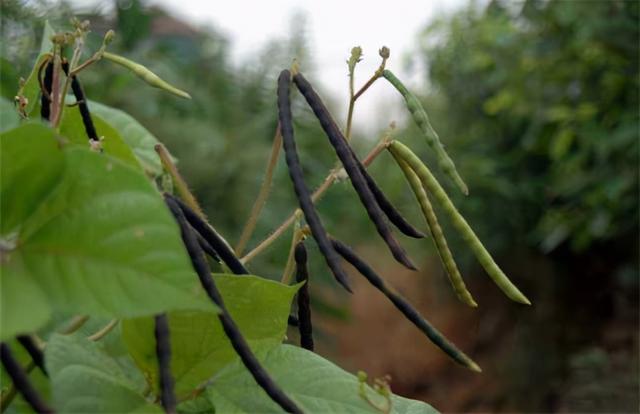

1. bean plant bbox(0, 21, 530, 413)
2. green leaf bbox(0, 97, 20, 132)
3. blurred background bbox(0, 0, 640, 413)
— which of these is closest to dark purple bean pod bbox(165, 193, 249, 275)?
bean plant bbox(0, 21, 530, 413)

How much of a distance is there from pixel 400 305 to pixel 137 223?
0.10 metres

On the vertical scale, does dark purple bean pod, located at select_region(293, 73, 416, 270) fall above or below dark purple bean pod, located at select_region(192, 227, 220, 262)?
above

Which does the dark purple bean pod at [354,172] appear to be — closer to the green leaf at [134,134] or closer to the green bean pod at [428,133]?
the green bean pod at [428,133]

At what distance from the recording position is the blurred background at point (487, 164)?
1.96 metres

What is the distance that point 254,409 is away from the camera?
0.27m

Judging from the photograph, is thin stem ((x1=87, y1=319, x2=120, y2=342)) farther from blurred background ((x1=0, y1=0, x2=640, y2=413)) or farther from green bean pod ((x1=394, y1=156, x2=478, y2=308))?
blurred background ((x1=0, y1=0, x2=640, y2=413))

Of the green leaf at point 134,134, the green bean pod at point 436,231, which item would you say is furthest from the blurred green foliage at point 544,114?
the green bean pod at point 436,231

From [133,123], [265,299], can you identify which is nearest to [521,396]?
[133,123]

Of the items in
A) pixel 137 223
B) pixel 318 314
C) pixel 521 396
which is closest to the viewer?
pixel 137 223

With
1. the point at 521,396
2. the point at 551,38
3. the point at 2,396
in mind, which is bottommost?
the point at 521,396

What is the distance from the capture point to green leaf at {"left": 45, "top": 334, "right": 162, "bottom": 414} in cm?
24

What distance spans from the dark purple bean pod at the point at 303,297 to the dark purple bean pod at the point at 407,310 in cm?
1

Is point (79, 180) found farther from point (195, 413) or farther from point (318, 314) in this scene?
point (318, 314)

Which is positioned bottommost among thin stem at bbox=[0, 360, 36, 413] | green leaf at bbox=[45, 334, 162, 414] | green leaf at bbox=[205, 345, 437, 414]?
thin stem at bbox=[0, 360, 36, 413]
